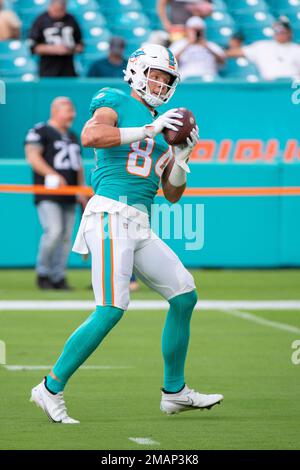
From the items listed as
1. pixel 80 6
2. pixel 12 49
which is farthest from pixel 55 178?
pixel 80 6

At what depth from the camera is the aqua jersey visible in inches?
257

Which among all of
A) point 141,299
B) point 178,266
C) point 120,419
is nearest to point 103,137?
point 178,266

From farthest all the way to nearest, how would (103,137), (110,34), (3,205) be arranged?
1. (110,34)
2. (3,205)
3. (103,137)

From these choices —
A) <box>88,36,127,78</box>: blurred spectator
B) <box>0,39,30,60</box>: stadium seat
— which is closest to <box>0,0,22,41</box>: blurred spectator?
<box>0,39,30,60</box>: stadium seat

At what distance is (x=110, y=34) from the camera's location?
18422 mm

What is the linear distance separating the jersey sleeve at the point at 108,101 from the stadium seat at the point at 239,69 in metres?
11.4

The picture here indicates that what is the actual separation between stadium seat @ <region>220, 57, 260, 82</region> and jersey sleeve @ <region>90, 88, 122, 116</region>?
449 inches

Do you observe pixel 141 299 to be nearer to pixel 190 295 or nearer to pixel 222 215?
pixel 222 215

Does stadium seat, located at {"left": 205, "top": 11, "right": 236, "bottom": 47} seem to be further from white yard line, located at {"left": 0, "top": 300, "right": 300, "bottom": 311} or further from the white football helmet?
the white football helmet

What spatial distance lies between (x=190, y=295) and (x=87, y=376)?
1.81 metres

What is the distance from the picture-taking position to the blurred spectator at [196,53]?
16359mm

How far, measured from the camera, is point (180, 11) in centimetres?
1758

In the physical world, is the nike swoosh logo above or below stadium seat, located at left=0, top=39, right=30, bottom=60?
below

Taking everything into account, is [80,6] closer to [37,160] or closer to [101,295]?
[37,160]
